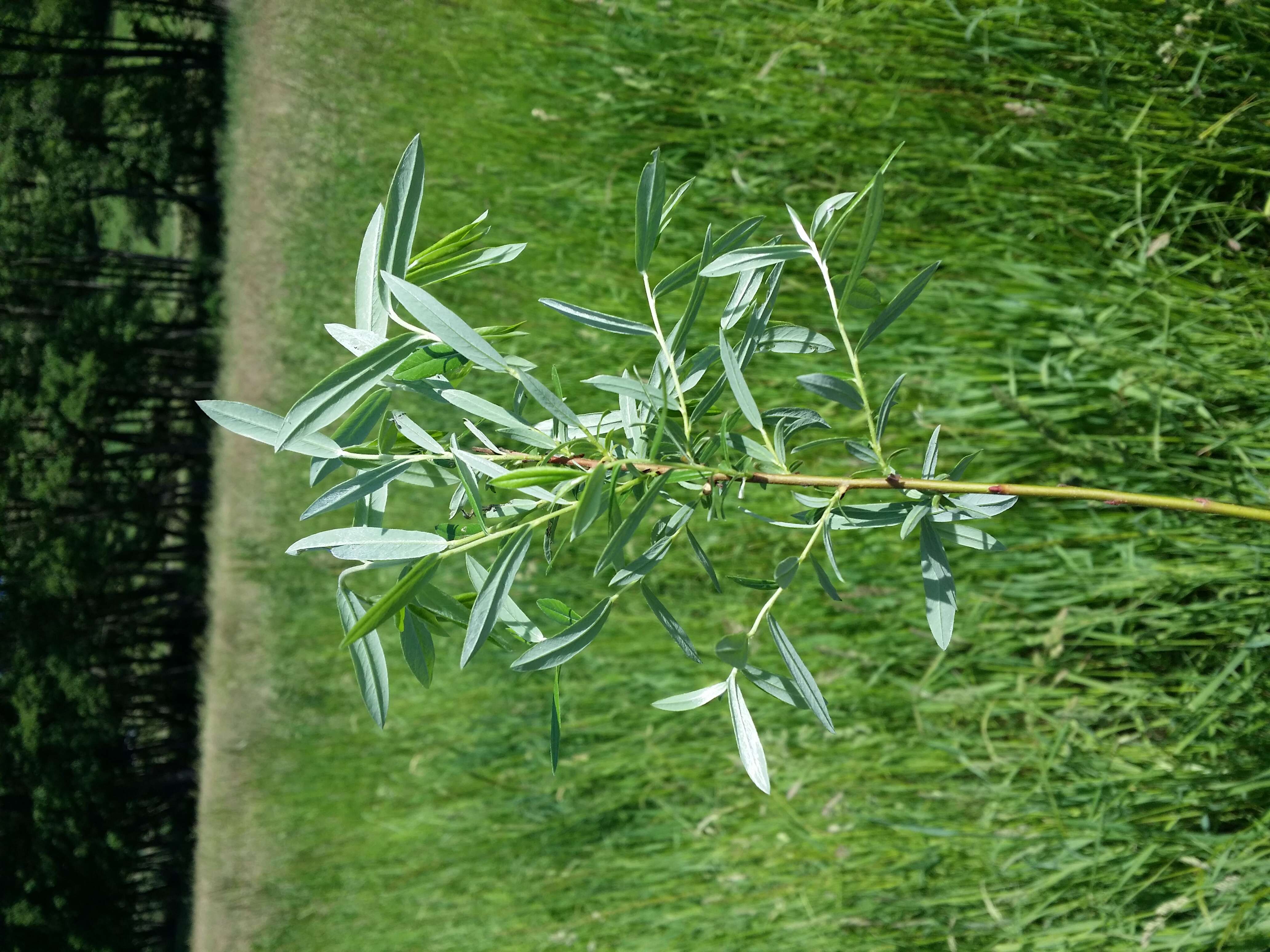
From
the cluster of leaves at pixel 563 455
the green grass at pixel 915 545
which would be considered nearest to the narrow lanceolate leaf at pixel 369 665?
the cluster of leaves at pixel 563 455

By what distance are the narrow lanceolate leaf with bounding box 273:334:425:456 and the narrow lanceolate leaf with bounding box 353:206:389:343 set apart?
0.03 metres

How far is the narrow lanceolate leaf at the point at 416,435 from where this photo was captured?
57 centimetres

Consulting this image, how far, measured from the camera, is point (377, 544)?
1.73 ft

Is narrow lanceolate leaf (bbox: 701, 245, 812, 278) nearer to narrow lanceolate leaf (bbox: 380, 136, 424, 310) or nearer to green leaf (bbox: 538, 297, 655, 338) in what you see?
green leaf (bbox: 538, 297, 655, 338)

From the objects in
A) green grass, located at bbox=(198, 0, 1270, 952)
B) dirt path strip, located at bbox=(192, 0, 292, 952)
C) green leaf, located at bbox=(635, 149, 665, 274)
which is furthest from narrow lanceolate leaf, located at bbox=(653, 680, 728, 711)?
dirt path strip, located at bbox=(192, 0, 292, 952)

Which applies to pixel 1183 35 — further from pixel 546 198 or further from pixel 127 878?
pixel 127 878

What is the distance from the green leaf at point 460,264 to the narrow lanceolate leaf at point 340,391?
0.07 m

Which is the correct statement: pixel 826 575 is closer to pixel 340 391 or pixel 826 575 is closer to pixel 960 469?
pixel 960 469

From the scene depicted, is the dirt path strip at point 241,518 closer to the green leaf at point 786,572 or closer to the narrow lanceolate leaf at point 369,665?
the narrow lanceolate leaf at point 369,665

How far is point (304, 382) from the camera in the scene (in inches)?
137

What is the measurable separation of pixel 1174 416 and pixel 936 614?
892 millimetres

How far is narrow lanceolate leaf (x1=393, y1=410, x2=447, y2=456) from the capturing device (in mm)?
573

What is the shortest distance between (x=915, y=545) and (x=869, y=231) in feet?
3.59

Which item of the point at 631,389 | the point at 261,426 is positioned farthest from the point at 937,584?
the point at 261,426
